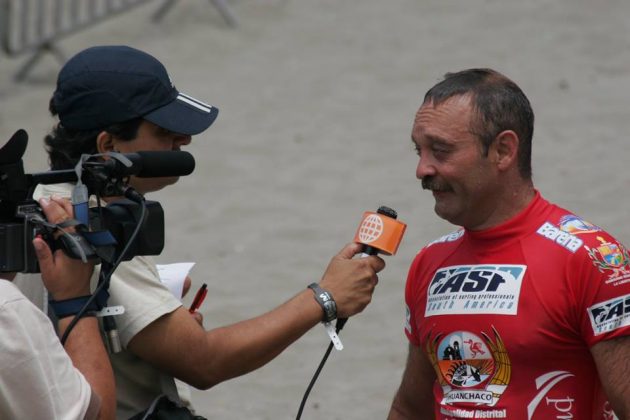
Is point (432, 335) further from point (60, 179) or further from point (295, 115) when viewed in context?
point (295, 115)

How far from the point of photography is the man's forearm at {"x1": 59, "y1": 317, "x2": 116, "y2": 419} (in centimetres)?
284

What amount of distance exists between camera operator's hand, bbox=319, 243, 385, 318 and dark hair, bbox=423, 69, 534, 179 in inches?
18.6

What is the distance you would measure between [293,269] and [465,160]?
408 centimetres

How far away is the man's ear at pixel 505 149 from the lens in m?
3.09

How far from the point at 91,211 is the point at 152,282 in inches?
13.9

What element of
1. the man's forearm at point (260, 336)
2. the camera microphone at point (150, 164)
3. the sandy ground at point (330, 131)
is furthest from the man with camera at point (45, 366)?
the sandy ground at point (330, 131)

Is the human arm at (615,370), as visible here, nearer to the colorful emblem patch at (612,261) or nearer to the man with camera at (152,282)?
the colorful emblem patch at (612,261)

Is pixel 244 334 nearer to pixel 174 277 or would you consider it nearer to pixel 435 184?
pixel 174 277

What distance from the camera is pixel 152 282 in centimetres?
319

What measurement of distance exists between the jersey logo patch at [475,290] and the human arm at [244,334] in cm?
20

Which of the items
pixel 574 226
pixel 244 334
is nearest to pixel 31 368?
pixel 244 334

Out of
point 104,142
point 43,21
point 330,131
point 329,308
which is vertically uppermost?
point 104,142

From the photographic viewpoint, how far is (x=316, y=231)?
A: 7594mm

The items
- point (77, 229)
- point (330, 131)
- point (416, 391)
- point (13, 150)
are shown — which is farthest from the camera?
point (330, 131)
